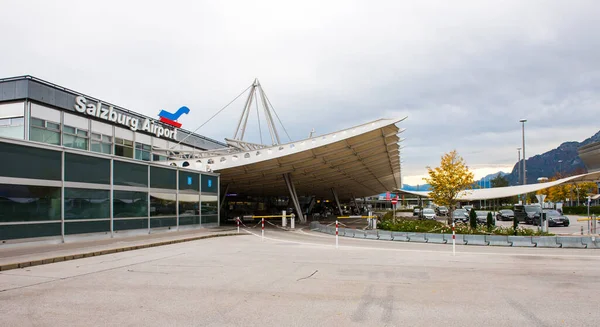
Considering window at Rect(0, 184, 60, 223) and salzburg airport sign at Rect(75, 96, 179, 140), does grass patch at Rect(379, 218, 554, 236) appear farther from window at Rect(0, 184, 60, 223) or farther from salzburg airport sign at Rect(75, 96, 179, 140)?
salzburg airport sign at Rect(75, 96, 179, 140)

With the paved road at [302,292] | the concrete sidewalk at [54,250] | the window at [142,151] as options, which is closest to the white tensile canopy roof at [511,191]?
the window at [142,151]

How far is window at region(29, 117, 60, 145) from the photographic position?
27.7 metres

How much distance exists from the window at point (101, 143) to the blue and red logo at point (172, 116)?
884cm

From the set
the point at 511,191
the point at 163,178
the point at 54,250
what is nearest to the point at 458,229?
the point at 163,178

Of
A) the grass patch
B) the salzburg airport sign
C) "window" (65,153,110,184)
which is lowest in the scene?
the grass patch

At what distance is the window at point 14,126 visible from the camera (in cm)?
2733

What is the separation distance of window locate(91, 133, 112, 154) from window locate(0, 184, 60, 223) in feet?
59.0

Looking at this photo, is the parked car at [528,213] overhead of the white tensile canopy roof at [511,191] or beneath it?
beneath

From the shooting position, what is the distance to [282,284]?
29.8ft

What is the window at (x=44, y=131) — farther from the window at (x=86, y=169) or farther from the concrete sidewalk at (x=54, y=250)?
the concrete sidewalk at (x=54, y=250)

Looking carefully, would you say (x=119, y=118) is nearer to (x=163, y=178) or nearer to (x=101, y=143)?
(x=101, y=143)

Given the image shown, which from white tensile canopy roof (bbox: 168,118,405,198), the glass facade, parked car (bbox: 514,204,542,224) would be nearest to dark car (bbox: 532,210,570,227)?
parked car (bbox: 514,204,542,224)

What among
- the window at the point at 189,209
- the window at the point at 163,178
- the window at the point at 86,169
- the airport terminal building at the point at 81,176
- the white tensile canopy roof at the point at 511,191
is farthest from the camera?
the white tensile canopy roof at the point at 511,191

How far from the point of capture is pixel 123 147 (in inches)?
1437
